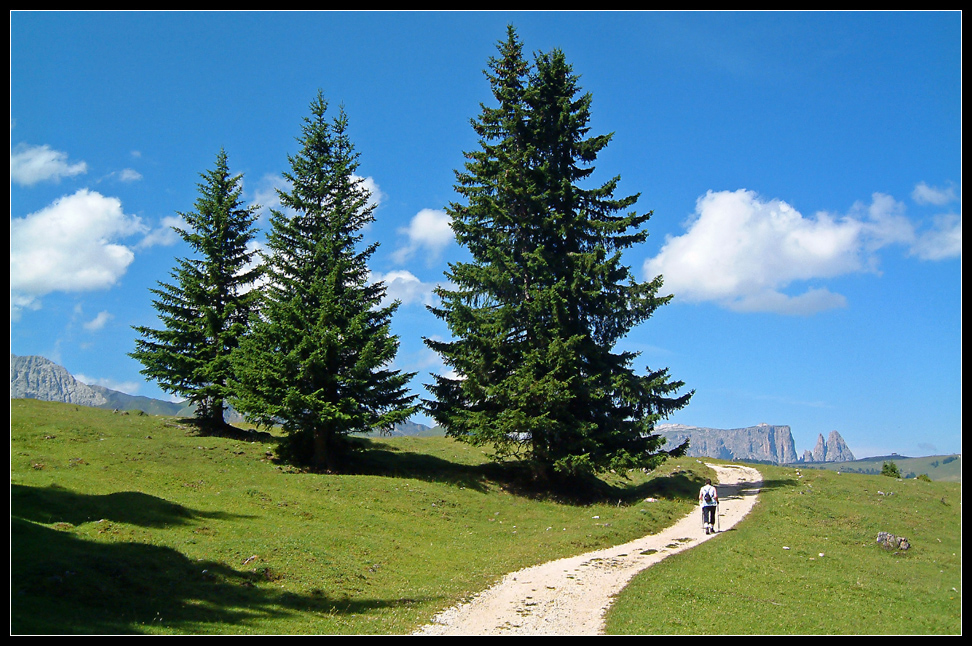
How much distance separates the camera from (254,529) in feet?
63.5

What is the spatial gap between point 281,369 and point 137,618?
65.0ft

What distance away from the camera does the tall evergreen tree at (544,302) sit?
2981 centimetres

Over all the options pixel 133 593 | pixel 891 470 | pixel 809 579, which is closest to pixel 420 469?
pixel 809 579

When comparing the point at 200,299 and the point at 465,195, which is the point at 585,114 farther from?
the point at 200,299

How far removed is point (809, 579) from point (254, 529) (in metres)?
16.9

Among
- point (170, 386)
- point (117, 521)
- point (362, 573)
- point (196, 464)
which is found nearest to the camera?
point (362, 573)

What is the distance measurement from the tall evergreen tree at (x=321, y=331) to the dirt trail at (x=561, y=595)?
48.1 feet

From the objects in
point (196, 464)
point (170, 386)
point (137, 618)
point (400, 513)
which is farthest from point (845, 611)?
point (170, 386)

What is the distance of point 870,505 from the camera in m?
29.7

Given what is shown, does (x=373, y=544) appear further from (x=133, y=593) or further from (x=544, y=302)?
(x=544, y=302)

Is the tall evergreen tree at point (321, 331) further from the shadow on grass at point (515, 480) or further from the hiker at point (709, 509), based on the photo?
the hiker at point (709, 509)

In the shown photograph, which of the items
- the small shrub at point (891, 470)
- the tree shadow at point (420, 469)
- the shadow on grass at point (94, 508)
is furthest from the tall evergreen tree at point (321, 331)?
the small shrub at point (891, 470)

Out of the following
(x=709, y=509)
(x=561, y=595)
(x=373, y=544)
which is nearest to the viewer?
(x=561, y=595)

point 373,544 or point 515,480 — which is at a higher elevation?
point 373,544
